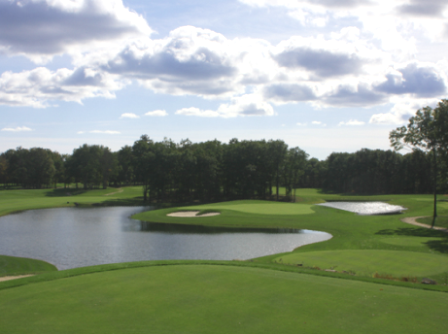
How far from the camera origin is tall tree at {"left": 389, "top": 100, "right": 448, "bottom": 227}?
30.2 metres

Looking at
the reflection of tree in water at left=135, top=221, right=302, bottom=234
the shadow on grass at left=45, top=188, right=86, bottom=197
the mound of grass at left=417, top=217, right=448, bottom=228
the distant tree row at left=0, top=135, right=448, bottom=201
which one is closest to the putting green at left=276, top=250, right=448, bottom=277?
the reflection of tree in water at left=135, top=221, right=302, bottom=234

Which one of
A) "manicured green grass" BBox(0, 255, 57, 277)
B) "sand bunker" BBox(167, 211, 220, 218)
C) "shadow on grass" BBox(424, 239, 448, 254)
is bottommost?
"manicured green grass" BBox(0, 255, 57, 277)

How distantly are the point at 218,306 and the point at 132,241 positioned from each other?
22993 millimetres

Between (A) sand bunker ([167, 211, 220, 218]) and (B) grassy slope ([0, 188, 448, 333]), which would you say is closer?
(B) grassy slope ([0, 188, 448, 333])

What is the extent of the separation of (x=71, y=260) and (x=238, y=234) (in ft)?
51.1

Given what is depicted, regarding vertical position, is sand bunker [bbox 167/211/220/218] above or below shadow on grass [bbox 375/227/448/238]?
below

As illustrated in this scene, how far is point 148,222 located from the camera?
4294 centimetres

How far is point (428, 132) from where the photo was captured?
32.6 metres

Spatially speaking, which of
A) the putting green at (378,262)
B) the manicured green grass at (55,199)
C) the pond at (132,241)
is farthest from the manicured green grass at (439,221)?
the manicured green grass at (55,199)

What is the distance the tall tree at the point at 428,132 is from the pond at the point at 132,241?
12912mm

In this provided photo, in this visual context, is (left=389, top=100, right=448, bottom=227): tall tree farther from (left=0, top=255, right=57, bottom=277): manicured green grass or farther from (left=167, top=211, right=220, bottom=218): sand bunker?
(left=0, top=255, right=57, bottom=277): manicured green grass

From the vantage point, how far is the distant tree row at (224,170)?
73.7m

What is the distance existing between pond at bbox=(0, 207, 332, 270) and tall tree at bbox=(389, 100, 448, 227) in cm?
1291

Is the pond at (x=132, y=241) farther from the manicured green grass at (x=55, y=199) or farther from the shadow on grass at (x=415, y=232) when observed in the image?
the manicured green grass at (x=55, y=199)
